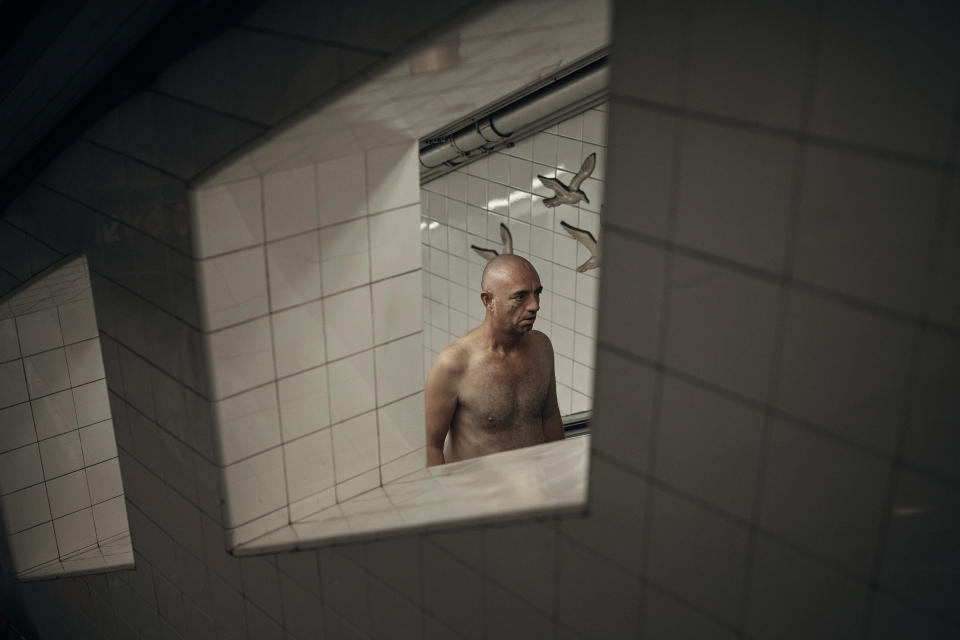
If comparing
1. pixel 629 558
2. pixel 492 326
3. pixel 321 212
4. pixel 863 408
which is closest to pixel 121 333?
pixel 321 212

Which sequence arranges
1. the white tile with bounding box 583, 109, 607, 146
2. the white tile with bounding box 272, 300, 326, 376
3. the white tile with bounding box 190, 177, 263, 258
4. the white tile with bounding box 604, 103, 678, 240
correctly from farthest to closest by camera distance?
the white tile with bounding box 583, 109, 607, 146 < the white tile with bounding box 272, 300, 326, 376 < the white tile with bounding box 190, 177, 263, 258 < the white tile with bounding box 604, 103, 678, 240

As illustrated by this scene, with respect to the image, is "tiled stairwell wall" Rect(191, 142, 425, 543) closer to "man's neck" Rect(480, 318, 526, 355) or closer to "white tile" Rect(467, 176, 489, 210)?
"man's neck" Rect(480, 318, 526, 355)

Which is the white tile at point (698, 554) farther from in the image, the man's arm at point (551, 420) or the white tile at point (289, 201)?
the man's arm at point (551, 420)

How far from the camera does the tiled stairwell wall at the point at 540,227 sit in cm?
559

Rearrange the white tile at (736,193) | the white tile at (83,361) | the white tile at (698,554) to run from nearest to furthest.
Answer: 1. the white tile at (736,193)
2. the white tile at (698,554)
3. the white tile at (83,361)

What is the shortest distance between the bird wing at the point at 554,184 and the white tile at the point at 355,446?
3.21m

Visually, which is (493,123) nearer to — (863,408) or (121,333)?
(121,333)

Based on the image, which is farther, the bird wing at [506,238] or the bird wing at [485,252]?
the bird wing at [485,252]

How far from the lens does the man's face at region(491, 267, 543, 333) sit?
3.49m

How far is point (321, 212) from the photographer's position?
250cm

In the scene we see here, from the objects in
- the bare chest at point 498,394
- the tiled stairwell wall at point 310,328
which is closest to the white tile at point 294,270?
the tiled stairwell wall at point 310,328

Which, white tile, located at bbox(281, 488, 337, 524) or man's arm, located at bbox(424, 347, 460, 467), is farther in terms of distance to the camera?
man's arm, located at bbox(424, 347, 460, 467)

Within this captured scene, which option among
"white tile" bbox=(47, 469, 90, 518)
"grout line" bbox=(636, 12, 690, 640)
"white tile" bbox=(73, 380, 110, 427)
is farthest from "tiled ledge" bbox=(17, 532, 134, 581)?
"grout line" bbox=(636, 12, 690, 640)

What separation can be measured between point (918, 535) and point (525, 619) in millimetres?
1015
